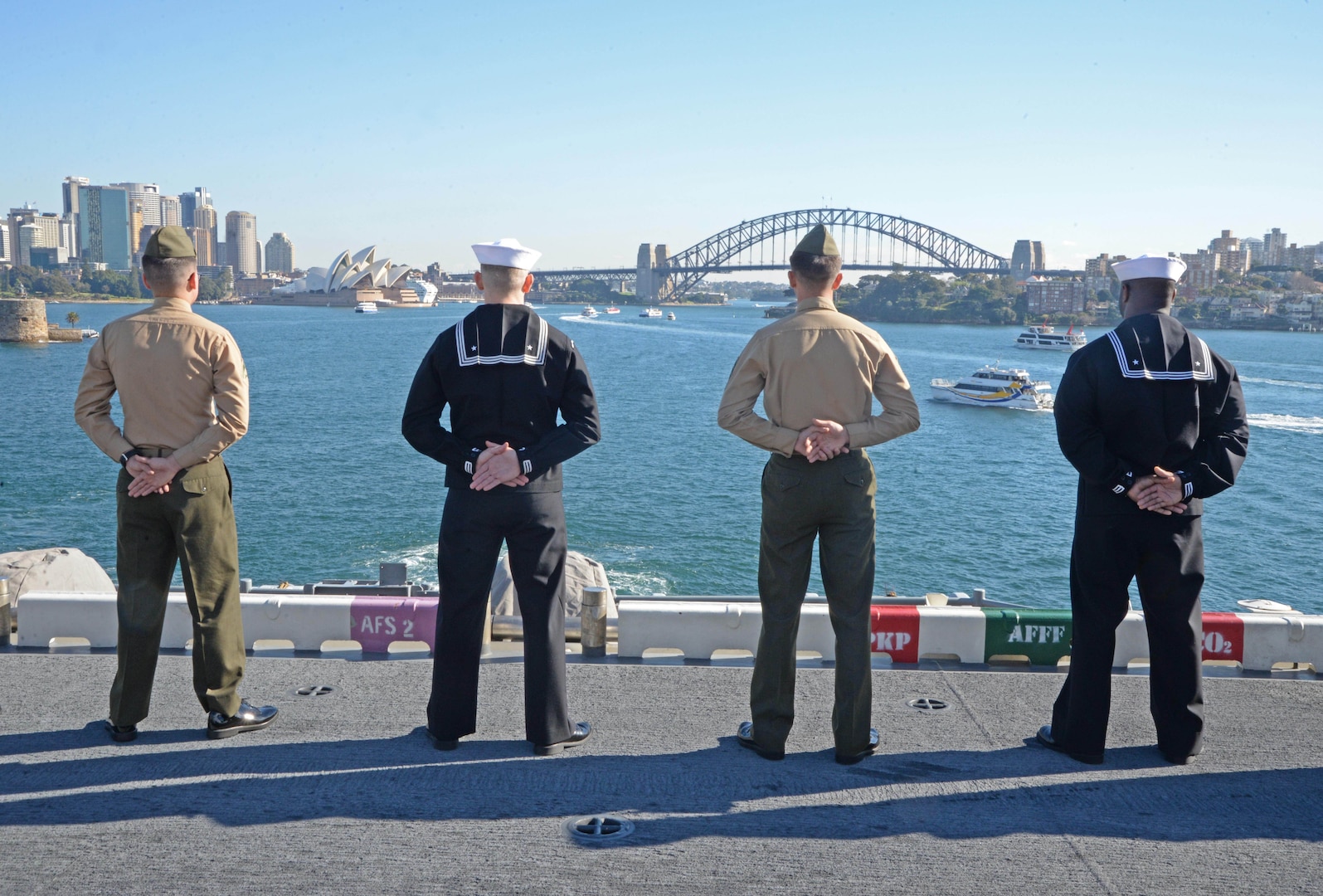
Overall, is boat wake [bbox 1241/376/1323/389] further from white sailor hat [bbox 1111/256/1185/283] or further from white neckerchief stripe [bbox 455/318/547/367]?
white neckerchief stripe [bbox 455/318/547/367]

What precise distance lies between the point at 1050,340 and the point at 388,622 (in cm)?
9380

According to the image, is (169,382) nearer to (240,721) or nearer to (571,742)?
(240,721)

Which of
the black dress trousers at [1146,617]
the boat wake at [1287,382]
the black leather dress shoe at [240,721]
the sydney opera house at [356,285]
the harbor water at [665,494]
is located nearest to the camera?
the black dress trousers at [1146,617]

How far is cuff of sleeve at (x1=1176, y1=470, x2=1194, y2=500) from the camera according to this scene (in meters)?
3.58

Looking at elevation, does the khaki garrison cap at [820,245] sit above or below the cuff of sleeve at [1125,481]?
above

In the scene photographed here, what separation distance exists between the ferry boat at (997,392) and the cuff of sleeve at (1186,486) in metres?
55.0

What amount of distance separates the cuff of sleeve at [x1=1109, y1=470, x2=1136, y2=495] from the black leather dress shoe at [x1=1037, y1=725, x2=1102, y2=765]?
964mm

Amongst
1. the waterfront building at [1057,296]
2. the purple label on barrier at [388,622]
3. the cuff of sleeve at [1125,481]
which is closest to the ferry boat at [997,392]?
the purple label on barrier at [388,622]

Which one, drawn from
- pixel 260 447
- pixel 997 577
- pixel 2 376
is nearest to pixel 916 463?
pixel 997 577

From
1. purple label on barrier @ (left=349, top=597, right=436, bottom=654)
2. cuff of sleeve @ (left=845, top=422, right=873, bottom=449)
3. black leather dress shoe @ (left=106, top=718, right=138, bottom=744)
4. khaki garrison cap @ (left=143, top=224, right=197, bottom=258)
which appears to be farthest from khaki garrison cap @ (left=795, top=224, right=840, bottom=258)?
black leather dress shoe @ (left=106, top=718, right=138, bottom=744)

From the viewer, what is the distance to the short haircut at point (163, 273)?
145 inches

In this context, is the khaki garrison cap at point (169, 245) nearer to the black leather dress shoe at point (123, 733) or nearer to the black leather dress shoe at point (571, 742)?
the black leather dress shoe at point (123, 733)

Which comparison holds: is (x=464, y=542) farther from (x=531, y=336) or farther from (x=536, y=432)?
(x=531, y=336)

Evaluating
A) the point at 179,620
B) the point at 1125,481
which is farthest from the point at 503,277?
the point at 179,620
